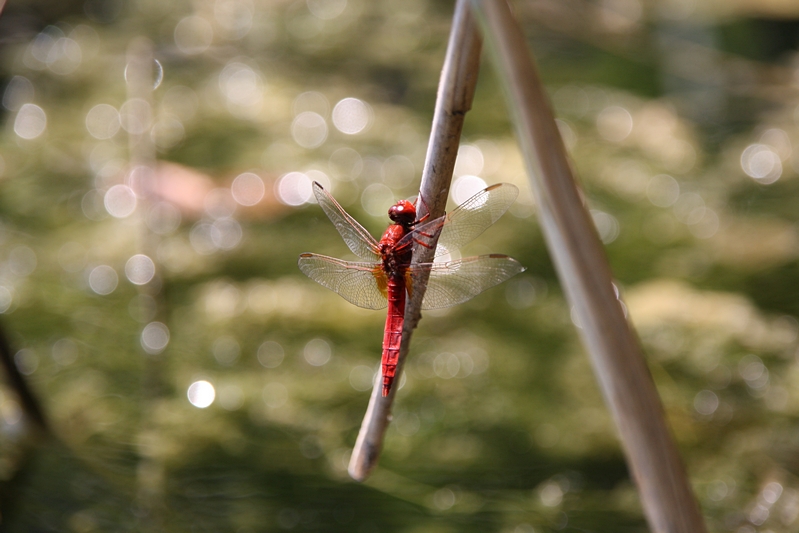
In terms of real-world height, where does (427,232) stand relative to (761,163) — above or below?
below

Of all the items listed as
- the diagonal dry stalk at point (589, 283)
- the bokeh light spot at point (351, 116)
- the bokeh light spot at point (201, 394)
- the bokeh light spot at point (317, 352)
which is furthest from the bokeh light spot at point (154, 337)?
the diagonal dry stalk at point (589, 283)

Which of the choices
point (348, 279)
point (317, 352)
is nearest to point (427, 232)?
point (348, 279)

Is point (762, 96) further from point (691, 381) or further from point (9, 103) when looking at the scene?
point (9, 103)

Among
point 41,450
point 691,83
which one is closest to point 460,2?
point 41,450

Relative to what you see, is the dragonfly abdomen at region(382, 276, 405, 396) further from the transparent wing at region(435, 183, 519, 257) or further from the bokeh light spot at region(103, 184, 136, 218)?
the bokeh light spot at region(103, 184, 136, 218)

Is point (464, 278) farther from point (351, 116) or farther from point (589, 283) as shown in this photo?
point (351, 116)
